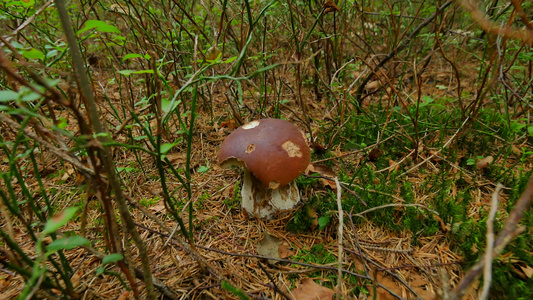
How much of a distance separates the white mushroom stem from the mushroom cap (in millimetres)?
251

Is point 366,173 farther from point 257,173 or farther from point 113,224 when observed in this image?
point 113,224

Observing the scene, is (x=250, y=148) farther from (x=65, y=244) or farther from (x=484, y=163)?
(x=484, y=163)

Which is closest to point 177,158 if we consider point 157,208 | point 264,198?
point 157,208

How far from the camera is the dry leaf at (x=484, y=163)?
2.21 m

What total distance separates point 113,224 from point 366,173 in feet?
6.46

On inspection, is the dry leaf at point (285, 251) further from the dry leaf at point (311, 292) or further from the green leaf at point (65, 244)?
the green leaf at point (65, 244)

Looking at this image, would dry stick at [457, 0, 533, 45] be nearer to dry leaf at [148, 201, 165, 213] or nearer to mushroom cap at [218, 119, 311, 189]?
mushroom cap at [218, 119, 311, 189]

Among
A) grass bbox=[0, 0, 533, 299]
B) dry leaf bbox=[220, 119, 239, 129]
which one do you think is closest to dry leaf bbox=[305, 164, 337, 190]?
grass bbox=[0, 0, 533, 299]

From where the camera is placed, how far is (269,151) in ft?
5.85

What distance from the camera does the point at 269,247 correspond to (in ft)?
6.00

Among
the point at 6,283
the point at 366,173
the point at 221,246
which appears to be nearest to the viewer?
the point at 6,283

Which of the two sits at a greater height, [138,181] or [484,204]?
[138,181]

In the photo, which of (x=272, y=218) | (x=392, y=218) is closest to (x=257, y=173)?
(x=272, y=218)

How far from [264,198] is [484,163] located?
73.1 inches
